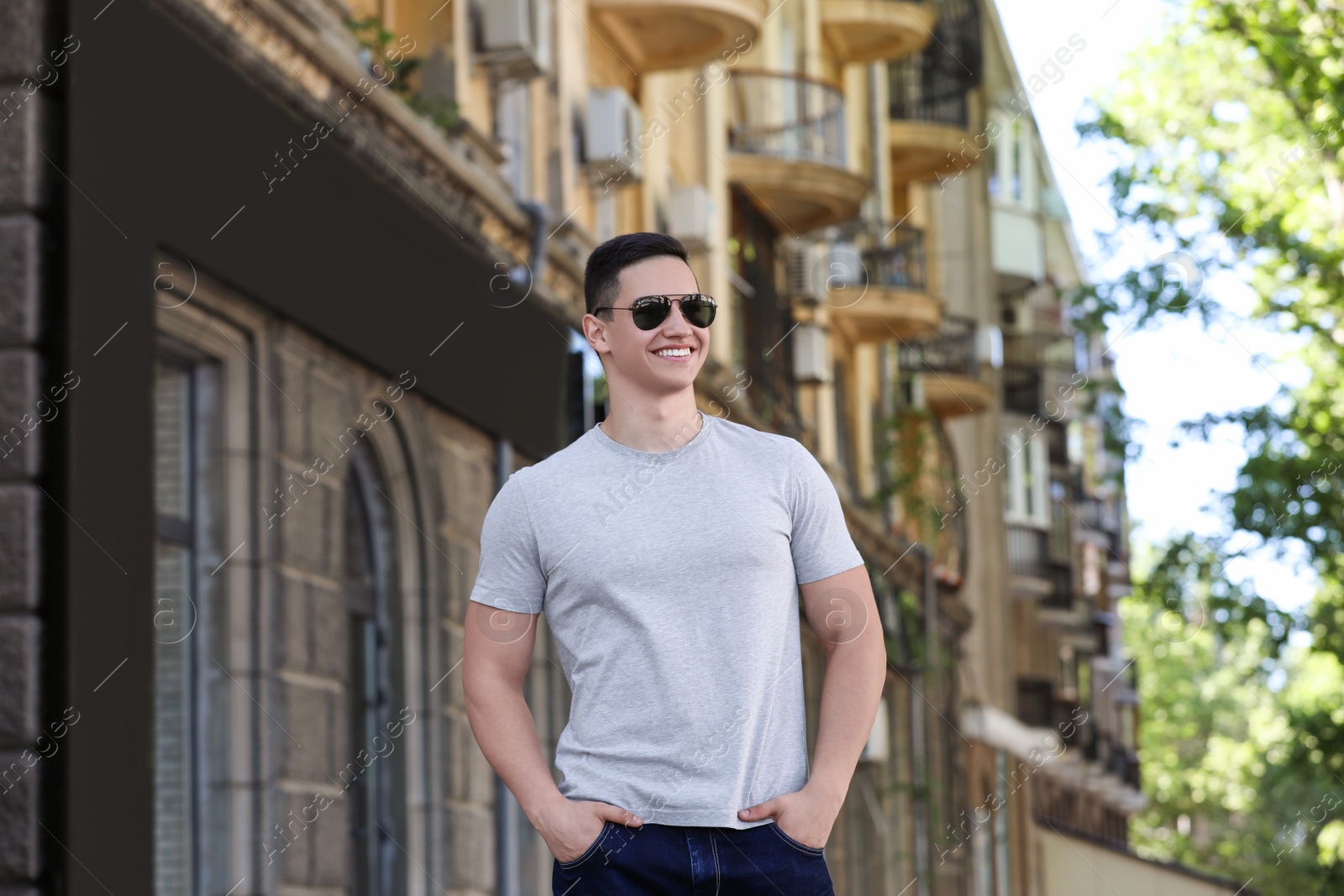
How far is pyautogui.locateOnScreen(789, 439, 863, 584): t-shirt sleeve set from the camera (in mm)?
3516

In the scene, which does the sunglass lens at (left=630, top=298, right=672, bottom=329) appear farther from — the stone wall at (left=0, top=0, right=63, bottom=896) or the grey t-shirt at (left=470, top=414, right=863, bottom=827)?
the stone wall at (left=0, top=0, right=63, bottom=896)

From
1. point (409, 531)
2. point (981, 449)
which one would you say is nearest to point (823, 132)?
point (409, 531)

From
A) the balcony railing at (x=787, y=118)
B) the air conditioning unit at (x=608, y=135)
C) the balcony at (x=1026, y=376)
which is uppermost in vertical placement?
the balcony at (x=1026, y=376)

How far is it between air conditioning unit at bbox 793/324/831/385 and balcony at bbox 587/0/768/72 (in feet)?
19.6

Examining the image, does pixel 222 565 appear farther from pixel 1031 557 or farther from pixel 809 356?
pixel 1031 557

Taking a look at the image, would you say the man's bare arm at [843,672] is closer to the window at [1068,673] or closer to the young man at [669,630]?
the young man at [669,630]

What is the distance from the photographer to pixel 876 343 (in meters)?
30.0

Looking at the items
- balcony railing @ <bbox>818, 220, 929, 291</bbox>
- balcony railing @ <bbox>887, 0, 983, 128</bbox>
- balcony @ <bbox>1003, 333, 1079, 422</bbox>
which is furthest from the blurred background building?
balcony @ <bbox>1003, 333, 1079, 422</bbox>

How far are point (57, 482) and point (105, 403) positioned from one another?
1.18ft

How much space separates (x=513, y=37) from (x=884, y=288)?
15.7m

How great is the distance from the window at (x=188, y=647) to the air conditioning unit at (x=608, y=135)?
6.46 metres

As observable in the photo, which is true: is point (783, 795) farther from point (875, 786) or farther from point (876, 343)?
point (876, 343)

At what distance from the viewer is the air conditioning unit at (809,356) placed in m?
22.5

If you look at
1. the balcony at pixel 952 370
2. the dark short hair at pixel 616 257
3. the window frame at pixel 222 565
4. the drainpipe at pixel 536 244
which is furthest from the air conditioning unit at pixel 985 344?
the dark short hair at pixel 616 257
